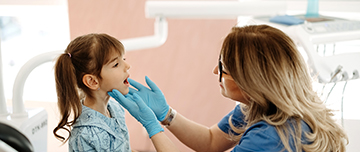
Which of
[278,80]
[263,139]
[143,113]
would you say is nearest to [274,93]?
[278,80]

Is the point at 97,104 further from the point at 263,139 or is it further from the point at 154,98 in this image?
the point at 263,139

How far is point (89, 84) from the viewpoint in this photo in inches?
51.5

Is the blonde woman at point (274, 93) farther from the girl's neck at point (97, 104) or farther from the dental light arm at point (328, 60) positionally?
the girl's neck at point (97, 104)

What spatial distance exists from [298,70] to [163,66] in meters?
1.24

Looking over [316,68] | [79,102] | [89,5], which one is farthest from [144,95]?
[89,5]

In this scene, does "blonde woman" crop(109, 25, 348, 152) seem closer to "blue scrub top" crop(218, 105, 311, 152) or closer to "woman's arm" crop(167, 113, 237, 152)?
"blue scrub top" crop(218, 105, 311, 152)

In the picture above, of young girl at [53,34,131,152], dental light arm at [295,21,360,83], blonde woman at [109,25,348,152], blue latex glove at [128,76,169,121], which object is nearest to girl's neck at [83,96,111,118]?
young girl at [53,34,131,152]

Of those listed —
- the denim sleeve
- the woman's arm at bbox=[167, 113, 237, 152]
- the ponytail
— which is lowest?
the woman's arm at bbox=[167, 113, 237, 152]

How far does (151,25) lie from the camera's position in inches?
88.1

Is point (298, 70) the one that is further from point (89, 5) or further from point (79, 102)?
point (89, 5)

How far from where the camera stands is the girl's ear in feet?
4.25

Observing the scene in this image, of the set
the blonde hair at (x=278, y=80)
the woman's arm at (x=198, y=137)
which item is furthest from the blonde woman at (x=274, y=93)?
the woman's arm at (x=198, y=137)

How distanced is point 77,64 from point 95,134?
254mm

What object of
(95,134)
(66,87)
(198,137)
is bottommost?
(198,137)
